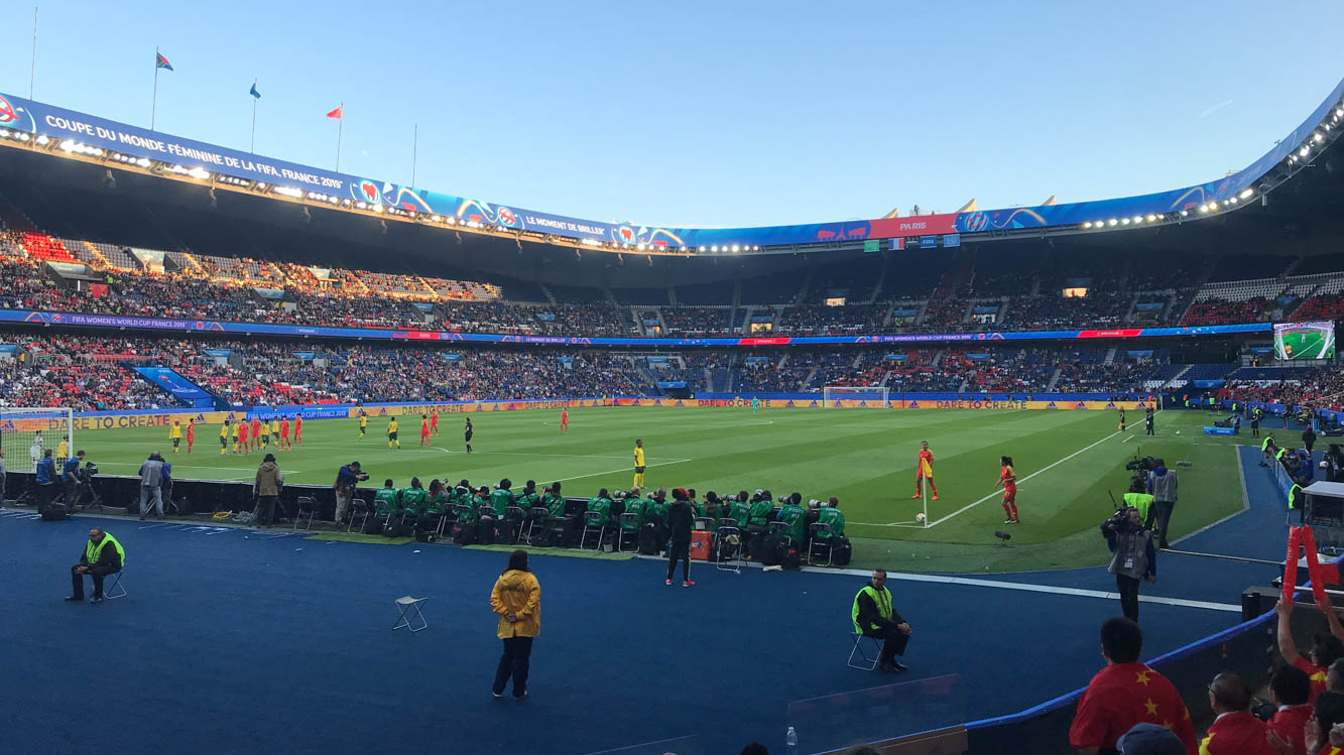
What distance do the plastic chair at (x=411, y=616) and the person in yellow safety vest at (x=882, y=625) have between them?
5653mm

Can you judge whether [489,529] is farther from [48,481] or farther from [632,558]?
[48,481]

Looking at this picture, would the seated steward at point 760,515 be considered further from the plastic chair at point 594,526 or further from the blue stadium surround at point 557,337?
the blue stadium surround at point 557,337

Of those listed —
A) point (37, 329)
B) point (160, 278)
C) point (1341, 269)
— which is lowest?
point (37, 329)

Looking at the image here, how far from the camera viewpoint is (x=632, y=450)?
35531 mm

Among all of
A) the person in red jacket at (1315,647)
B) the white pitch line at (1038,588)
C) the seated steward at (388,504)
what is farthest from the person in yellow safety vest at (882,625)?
the seated steward at (388,504)

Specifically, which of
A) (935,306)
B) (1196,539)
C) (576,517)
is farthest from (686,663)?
(935,306)

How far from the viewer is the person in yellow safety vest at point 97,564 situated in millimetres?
12141

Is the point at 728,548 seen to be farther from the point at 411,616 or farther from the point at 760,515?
Answer: the point at 411,616

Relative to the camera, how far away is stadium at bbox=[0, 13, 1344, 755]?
8672mm

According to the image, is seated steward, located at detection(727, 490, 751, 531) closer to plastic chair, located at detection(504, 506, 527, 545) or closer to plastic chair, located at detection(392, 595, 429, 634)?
plastic chair, located at detection(504, 506, 527, 545)

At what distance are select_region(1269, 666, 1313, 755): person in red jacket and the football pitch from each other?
10.2m

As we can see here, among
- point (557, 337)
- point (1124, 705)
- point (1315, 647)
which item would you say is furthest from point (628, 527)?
point (557, 337)

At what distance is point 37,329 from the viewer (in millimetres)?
56438

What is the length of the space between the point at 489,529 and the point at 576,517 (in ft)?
6.27
